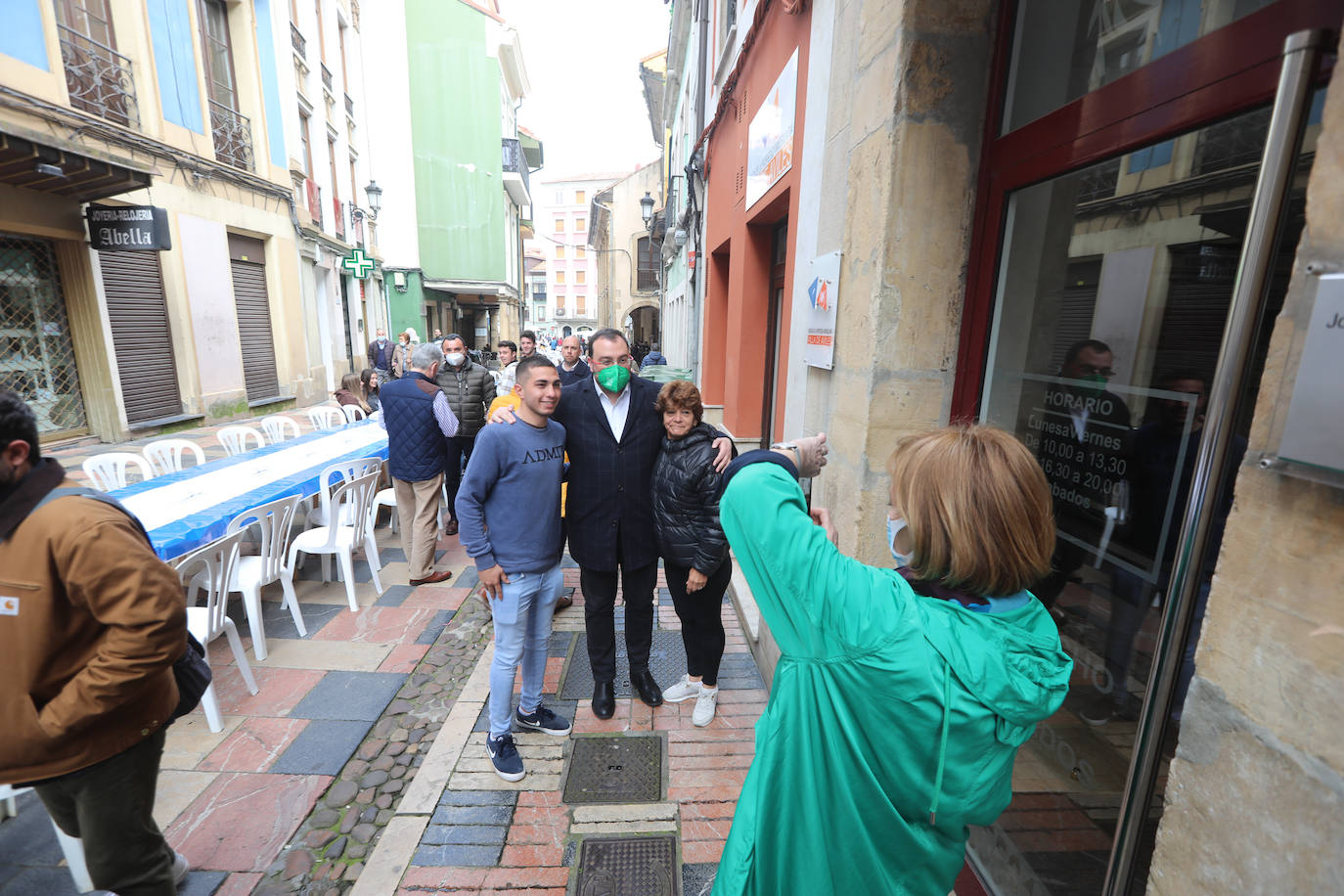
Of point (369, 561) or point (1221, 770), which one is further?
point (369, 561)

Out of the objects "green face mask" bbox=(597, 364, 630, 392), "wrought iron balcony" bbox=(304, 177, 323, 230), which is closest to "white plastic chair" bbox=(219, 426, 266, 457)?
"green face mask" bbox=(597, 364, 630, 392)

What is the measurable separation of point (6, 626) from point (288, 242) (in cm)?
1411

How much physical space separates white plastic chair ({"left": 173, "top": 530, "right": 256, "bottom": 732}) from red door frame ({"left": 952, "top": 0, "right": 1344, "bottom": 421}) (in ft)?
12.1

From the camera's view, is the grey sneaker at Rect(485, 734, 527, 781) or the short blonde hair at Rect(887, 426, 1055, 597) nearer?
the short blonde hair at Rect(887, 426, 1055, 597)

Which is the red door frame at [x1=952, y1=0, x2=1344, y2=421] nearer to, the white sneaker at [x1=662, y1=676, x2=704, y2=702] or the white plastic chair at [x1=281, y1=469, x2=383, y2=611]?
the white sneaker at [x1=662, y1=676, x2=704, y2=702]

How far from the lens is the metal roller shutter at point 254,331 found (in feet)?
39.0

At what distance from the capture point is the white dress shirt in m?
3.10

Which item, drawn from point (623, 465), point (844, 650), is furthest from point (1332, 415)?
point (623, 465)

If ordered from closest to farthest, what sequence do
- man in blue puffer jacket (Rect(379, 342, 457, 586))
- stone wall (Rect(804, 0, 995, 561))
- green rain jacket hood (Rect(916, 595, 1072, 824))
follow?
green rain jacket hood (Rect(916, 595, 1072, 824)) < stone wall (Rect(804, 0, 995, 561)) < man in blue puffer jacket (Rect(379, 342, 457, 586))

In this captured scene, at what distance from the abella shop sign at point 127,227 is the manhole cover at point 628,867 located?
31.8 feet

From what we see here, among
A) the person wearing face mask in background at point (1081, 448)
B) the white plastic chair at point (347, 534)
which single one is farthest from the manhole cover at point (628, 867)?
the white plastic chair at point (347, 534)

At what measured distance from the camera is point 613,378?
3002 millimetres

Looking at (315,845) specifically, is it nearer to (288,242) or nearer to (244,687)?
(244,687)

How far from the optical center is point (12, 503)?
1568 mm
